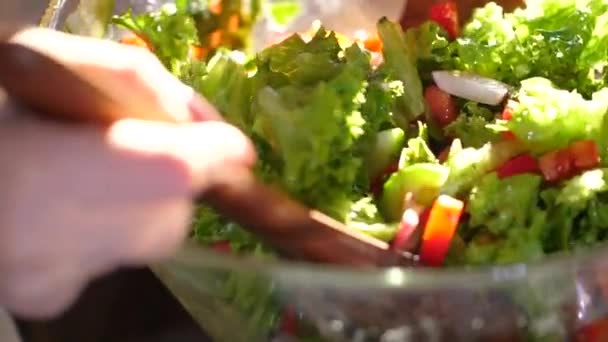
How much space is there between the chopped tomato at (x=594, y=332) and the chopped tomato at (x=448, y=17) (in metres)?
0.40

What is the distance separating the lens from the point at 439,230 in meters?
0.77

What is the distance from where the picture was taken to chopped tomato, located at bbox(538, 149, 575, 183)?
812mm

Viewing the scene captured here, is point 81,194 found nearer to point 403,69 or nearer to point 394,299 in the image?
point 394,299

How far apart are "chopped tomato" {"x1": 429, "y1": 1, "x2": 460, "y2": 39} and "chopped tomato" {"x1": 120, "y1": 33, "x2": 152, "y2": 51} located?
0.32m

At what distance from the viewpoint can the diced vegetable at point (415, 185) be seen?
83 cm

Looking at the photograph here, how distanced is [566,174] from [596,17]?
0.72 feet

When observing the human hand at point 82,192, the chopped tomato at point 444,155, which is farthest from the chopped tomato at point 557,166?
the human hand at point 82,192

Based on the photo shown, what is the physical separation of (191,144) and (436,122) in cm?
45

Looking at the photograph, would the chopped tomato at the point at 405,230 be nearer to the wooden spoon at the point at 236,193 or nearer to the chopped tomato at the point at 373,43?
the wooden spoon at the point at 236,193

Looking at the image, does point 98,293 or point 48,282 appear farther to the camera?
point 98,293

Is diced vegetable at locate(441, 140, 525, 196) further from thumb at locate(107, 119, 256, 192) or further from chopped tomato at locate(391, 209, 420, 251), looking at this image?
thumb at locate(107, 119, 256, 192)

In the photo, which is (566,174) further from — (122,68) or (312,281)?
(122,68)

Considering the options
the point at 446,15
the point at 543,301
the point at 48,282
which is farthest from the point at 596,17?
the point at 48,282

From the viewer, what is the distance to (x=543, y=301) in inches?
26.4
